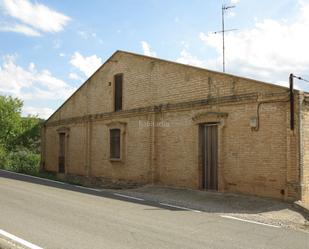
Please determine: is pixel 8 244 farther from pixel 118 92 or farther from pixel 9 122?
pixel 9 122

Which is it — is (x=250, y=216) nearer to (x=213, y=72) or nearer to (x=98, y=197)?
(x=98, y=197)

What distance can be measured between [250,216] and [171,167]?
22.5 ft

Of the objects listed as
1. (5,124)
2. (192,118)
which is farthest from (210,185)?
(5,124)

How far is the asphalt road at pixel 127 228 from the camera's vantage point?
7504mm

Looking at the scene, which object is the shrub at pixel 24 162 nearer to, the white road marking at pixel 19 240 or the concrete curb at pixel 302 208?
the concrete curb at pixel 302 208

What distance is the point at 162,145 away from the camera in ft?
59.9

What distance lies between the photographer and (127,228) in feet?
28.7

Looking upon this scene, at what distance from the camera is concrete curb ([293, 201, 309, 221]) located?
11678mm

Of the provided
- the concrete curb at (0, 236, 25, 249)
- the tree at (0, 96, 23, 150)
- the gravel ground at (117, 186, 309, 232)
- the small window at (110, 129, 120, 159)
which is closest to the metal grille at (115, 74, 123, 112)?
the small window at (110, 129, 120, 159)

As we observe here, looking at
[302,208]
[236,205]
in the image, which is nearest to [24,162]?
[236,205]

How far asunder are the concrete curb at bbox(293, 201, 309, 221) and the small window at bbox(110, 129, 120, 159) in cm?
1075

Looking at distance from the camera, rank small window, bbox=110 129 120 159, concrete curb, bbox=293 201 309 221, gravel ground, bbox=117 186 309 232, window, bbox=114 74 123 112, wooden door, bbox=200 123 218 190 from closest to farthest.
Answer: gravel ground, bbox=117 186 309 232 < concrete curb, bbox=293 201 309 221 < wooden door, bbox=200 123 218 190 < small window, bbox=110 129 120 159 < window, bbox=114 74 123 112

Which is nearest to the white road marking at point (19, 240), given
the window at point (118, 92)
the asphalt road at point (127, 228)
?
the asphalt road at point (127, 228)

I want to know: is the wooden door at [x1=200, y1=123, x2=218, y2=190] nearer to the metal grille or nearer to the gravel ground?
the gravel ground
